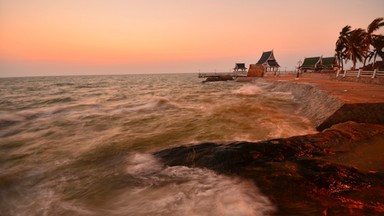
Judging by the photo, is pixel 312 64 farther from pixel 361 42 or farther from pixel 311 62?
pixel 361 42

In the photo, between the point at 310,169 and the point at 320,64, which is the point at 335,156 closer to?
the point at 310,169

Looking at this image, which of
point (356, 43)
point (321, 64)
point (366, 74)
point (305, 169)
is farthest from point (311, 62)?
point (305, 169)

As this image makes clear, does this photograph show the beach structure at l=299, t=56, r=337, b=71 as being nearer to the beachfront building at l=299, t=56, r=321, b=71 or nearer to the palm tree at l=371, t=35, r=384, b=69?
the beachfront building at l=299, t=56, r=321, b=71

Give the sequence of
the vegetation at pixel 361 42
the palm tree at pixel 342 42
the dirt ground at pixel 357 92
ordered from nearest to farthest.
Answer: the dirt ground at pixel 357 92 < the vegetation at pixel 361 42 < the palm tree at pixel 342 42

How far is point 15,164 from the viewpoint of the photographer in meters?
7.11

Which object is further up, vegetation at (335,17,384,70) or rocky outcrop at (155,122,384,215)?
vegetation at (335,17,384,70)

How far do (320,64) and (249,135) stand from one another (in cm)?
4445

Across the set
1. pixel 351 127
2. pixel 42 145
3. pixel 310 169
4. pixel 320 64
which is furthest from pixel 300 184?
pixel 320 64

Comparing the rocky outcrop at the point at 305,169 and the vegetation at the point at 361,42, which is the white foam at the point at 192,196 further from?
the vegetation at the point at 361,42

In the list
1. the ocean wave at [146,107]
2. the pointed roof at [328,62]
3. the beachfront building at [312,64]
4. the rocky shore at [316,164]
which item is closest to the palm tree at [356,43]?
the pointed roof at [328,62]

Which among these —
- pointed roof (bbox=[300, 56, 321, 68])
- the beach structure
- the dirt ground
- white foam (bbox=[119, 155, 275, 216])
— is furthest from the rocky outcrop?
pointed roof (bbox=[300, 56, 321, 68])

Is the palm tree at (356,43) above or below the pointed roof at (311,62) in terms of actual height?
above

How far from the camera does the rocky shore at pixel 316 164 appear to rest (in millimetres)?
3648

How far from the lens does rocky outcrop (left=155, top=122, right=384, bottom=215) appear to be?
3613 millimetres
